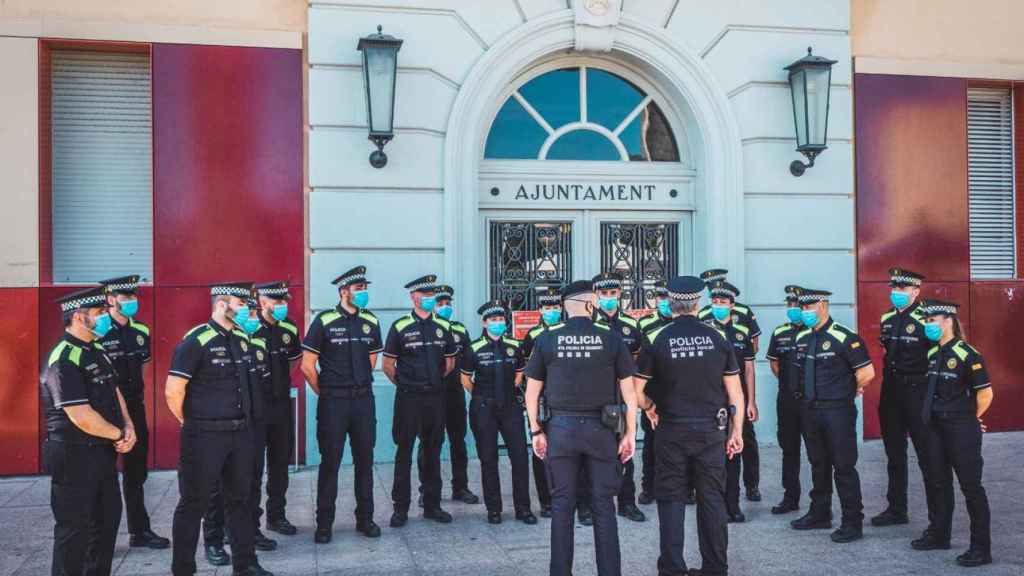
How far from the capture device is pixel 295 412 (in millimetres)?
9594

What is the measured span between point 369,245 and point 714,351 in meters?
4.97

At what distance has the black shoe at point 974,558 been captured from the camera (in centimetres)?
626

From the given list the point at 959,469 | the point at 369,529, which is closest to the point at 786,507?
the point at 959,469

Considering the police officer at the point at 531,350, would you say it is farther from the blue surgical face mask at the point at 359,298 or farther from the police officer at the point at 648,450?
the blue surgical face mask at the point at 359,298

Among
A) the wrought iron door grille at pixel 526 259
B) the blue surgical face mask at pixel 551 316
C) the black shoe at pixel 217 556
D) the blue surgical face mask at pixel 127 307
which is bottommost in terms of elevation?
the black shoe at pixel 217 556

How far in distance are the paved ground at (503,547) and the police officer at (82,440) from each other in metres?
0.84

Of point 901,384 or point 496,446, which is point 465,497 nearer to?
point 496,446

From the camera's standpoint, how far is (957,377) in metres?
6.52

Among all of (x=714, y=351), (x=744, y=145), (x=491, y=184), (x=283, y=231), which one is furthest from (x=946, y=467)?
(x=283, y=231)

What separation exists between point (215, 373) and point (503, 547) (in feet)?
8.47

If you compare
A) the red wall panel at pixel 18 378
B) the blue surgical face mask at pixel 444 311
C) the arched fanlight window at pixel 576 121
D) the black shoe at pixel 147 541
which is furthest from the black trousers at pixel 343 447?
the arched fanlight window at pixel 576 121

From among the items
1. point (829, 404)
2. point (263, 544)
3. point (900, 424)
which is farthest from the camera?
point (900, 424)

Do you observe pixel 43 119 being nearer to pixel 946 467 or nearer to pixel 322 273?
pixel 322 273

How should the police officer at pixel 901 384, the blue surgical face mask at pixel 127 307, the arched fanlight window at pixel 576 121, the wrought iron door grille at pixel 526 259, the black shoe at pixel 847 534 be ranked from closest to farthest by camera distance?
the black shoe at pixel 847 534, the blue surgical face mask at pixel 127 307, the police officer at pixel 901 384, the wrought iron door grille at pixel 526 259, the arched fanlight window at pixel 576 121
